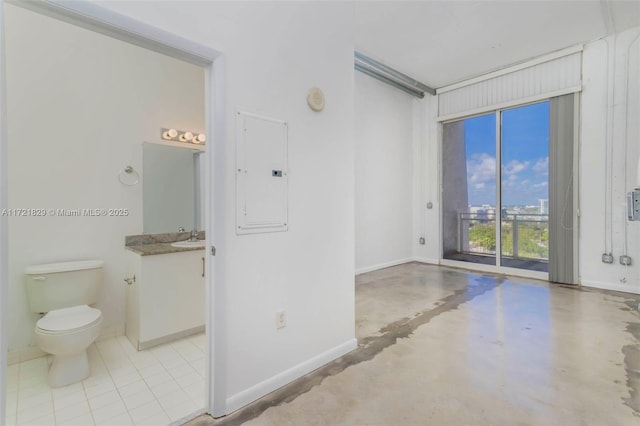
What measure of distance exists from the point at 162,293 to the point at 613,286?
5.34 meters

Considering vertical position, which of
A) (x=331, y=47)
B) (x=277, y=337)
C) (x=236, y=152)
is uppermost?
(x=331, y=47)

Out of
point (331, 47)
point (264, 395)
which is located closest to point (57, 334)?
point (264, 395)

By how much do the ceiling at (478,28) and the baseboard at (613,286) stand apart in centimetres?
320

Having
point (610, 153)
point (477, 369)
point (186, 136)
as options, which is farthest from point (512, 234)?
point (186, 136)

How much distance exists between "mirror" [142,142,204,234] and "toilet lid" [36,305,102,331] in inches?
34.7

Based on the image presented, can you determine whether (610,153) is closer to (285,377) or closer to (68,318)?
(285,377)

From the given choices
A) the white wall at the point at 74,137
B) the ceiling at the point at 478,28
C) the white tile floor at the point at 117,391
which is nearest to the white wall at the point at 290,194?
the white tile floor at the point at 117,391

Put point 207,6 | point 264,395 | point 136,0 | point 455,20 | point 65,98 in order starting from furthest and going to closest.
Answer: point 455,20 < point 65,98 < point 264,395 < point 207,6 < point 136,0

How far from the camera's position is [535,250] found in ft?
15.9

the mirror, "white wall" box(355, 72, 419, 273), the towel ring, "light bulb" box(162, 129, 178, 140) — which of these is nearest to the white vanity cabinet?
the mirror

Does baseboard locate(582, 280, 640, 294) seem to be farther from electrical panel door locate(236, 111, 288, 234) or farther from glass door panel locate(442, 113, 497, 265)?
electrical panel door locate(236, 111, 288, 234)

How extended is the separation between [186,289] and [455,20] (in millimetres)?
4088

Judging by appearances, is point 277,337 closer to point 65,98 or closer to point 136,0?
point 136,0

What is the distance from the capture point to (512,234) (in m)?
4.98
